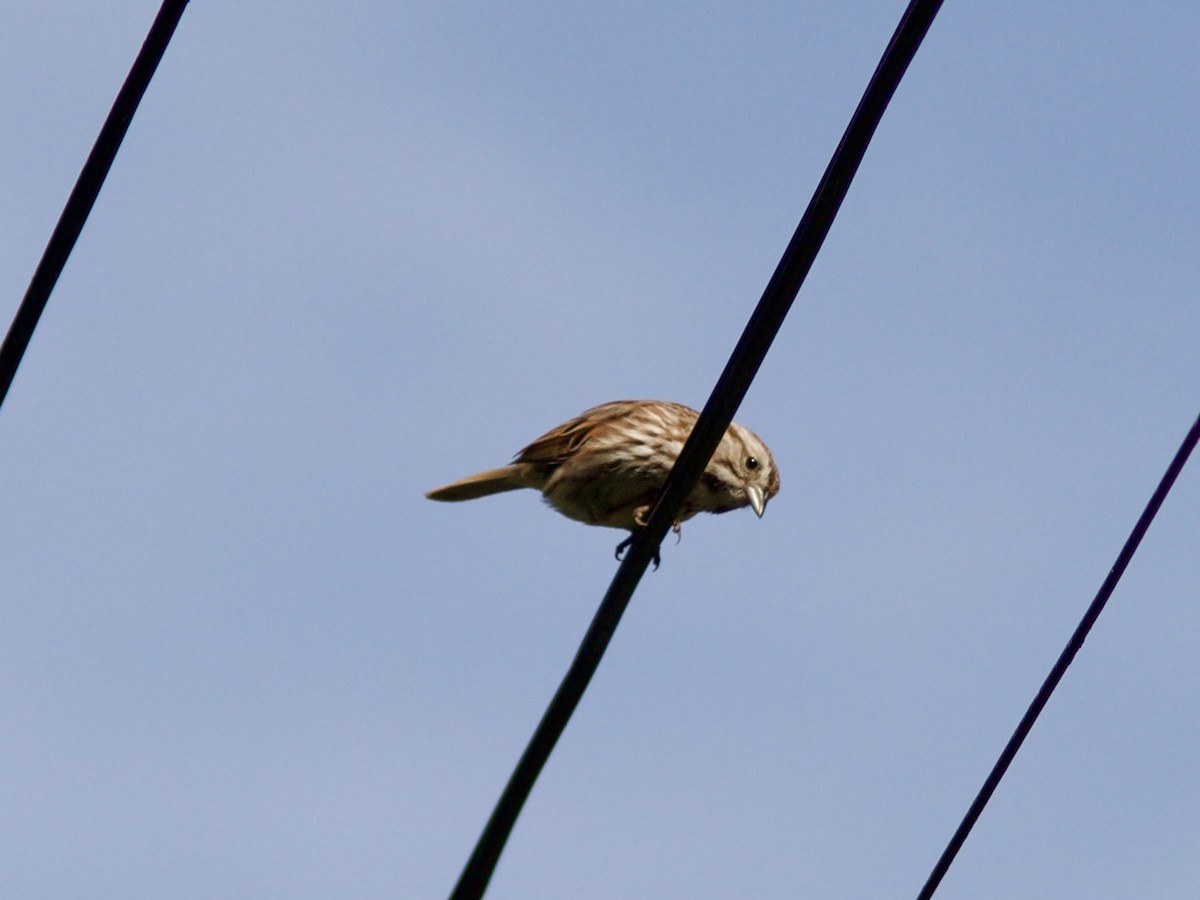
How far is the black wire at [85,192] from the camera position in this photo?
2.53 m

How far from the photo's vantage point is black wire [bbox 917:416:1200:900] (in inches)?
136

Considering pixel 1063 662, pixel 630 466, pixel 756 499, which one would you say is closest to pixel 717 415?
pixel 1063 662

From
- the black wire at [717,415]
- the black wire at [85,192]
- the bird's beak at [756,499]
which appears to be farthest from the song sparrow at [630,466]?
the black wire at [85,192]

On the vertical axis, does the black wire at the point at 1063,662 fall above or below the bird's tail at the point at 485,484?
above

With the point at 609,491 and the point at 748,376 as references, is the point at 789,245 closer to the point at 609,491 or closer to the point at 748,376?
the point at 748,376

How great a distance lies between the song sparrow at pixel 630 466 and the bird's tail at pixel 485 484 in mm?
13

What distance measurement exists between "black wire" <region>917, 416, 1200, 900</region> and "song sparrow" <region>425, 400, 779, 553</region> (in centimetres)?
274

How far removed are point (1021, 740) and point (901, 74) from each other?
1.71 meters

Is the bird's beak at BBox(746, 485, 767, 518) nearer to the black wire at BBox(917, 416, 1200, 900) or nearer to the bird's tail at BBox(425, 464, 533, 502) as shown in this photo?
the bird's tail at BBox(425, 464, 533, 502)

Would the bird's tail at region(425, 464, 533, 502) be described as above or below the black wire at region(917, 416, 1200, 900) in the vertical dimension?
below

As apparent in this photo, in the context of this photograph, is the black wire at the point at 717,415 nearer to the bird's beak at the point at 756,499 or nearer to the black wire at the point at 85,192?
the black wire at the point at 85,192

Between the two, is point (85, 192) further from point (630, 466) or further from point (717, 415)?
point (630, 466)

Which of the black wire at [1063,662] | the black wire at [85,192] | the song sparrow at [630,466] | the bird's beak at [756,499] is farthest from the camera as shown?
the bird's beak at [756,499]

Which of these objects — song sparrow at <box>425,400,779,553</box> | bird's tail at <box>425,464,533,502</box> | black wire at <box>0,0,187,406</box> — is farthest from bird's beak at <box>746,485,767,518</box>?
black wire at <box>0,0,187,406</box>
